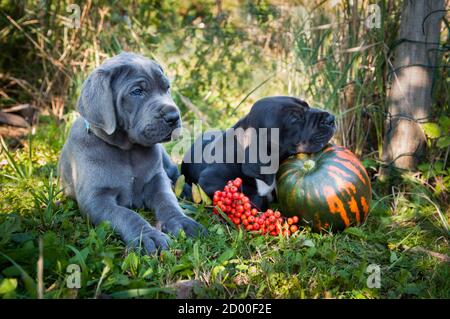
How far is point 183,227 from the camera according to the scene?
10.4 feet

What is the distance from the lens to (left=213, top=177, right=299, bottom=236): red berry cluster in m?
3.18

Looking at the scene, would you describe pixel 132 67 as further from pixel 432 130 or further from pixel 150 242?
pixel 432 130

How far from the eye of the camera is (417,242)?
3223mm

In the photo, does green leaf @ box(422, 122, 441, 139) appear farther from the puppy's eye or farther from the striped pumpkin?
the puppy's eye

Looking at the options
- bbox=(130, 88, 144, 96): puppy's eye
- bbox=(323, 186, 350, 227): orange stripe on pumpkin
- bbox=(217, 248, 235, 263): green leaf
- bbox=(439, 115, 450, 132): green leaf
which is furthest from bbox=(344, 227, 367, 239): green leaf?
bbox=(130, 88, 144, 96): puppy's eye

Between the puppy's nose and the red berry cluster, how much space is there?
57 centimetres

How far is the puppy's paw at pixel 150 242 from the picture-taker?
284 cm

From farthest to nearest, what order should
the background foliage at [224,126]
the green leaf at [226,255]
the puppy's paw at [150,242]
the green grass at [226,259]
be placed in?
the puppy's paw at [150,242], the green leaf at [226,255], the background foliage at [224,126], the green grass at [226,259]

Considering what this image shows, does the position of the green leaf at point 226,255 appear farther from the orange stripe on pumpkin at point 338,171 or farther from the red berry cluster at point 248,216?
the orange stripe on pumpkin at point 338,171

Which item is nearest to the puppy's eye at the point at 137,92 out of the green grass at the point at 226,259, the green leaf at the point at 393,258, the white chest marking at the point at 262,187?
the green grass at the point at 226,259

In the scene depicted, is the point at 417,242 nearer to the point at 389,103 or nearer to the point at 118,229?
the point at 389,103

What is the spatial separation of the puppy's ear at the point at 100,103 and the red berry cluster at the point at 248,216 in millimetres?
869

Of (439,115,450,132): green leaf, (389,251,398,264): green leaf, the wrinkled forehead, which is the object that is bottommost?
(389,251,398,264): green leaf
